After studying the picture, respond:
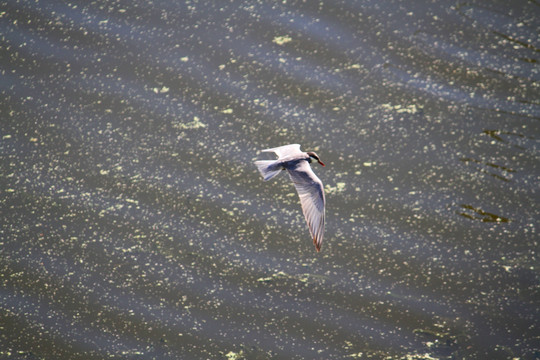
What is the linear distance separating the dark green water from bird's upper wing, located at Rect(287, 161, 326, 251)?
168 millimetres

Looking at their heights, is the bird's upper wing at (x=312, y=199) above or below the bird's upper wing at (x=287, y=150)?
below


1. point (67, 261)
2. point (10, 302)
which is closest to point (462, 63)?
point (67, 261)

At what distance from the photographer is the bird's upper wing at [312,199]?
2096 mm

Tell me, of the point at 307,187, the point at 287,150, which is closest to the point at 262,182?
the point at 287,150

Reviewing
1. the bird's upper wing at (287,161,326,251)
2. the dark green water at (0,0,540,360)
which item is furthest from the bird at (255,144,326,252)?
the dark green water at (0,0,540,360)

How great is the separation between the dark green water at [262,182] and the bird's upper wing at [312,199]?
0.17 meters

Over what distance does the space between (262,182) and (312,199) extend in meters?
0.38

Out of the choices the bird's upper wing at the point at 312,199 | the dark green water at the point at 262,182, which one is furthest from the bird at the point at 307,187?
the dark green water at the point at 262,182

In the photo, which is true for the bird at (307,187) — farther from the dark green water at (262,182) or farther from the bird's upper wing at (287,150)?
the dark green water at (262,182)

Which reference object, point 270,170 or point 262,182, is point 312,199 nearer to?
point 270,170

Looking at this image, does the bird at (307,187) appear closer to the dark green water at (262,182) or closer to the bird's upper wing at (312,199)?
the bird's upper wing at (312,199)

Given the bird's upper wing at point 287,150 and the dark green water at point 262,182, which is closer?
the dark green water at point 262,182

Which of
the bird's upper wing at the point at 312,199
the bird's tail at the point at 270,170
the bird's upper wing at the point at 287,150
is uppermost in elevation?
the bird's upper wing at the point at 287,150

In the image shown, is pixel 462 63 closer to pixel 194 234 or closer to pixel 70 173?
pixel 194 234
